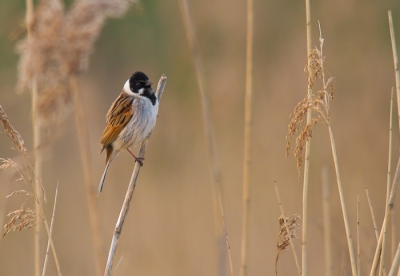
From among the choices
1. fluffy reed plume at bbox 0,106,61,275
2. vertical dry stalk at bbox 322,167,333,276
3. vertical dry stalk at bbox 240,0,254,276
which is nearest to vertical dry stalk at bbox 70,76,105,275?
fluffy reed plume at bbox 0,106,61,275

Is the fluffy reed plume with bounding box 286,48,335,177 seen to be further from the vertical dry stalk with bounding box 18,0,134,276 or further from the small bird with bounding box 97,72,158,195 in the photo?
the small bird with bounding box 97,72,158,195

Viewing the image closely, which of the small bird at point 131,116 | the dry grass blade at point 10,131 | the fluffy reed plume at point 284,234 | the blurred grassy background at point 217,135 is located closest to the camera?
the dry grass blade at point 10,131

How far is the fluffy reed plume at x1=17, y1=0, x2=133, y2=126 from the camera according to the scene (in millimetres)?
1980

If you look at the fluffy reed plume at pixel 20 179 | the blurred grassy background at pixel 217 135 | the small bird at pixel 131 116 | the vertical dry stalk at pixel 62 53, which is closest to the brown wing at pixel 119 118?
the small bird at pixel 131 116

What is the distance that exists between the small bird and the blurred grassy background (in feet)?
2.70

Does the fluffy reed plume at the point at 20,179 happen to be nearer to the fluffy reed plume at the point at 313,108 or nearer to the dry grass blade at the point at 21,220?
the dry grass blade at the point at 21,220

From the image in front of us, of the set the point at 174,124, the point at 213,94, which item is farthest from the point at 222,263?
the point at 213,94

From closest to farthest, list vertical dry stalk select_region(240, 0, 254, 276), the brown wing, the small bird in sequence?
1. vertical dry stalk select_region(240, 0, 254, 276)
2. the small bird
3. the brown wing

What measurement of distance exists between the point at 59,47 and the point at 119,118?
2321mm

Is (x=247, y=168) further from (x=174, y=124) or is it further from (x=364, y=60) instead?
(x=364, y=60)

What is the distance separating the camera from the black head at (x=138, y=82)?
13.6 feet

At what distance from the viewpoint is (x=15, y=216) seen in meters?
2.24

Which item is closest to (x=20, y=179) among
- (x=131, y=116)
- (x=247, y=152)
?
(x=247, y=152)

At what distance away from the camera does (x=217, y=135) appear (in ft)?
20.3
